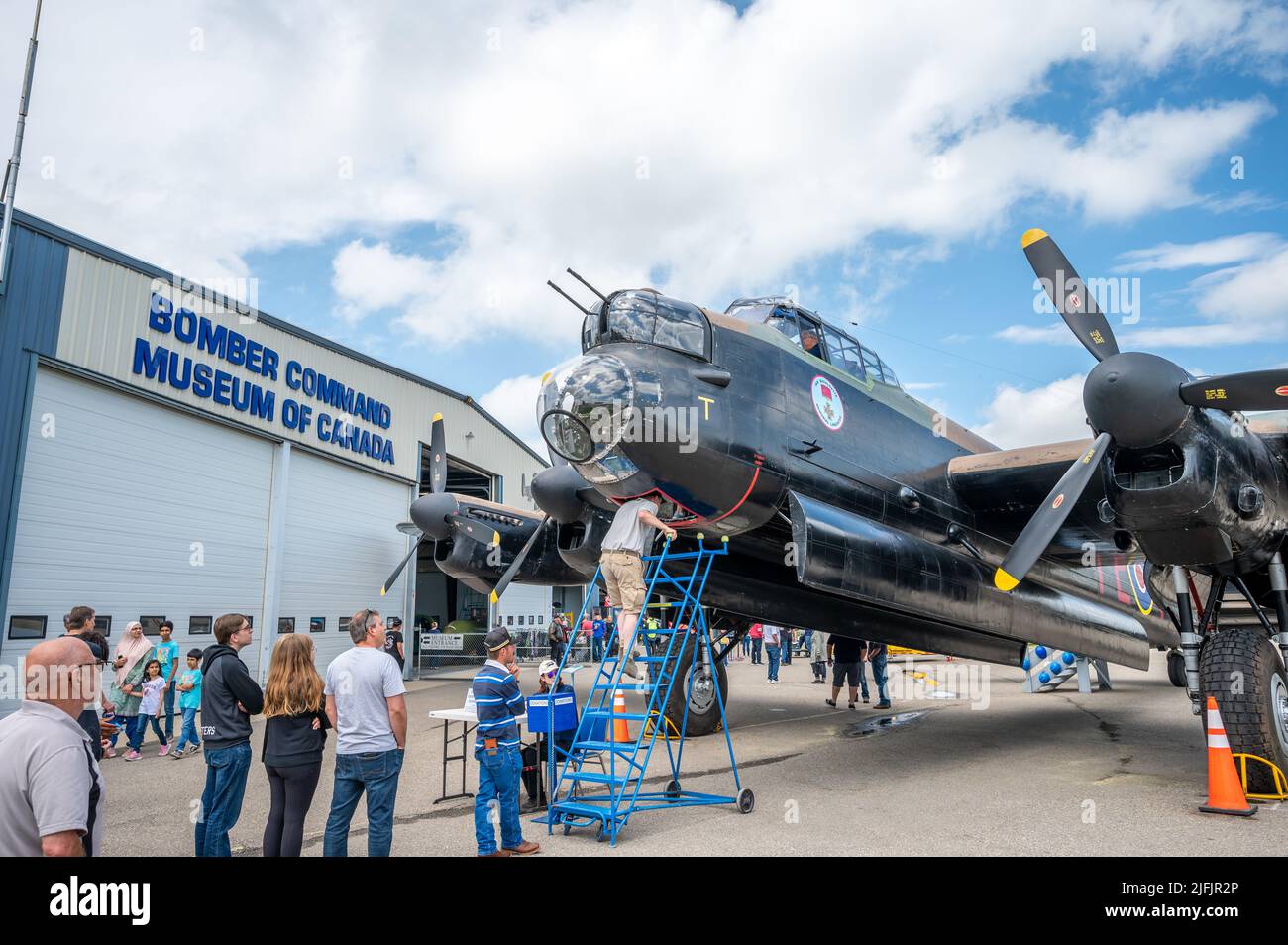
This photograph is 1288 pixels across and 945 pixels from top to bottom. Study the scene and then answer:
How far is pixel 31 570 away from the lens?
14.7 m

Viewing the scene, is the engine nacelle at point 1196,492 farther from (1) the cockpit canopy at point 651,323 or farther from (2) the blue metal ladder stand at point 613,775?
(1) the cockpit canopy at point 651,323

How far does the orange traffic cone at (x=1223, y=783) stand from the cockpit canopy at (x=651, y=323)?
20.5 ft

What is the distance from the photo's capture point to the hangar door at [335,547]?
2169 centimetres

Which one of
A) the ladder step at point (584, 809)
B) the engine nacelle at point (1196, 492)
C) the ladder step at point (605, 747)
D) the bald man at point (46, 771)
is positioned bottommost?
the ladder step at point (584, 809)

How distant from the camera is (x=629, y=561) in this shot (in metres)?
7.97

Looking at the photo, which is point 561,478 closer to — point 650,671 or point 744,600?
point 744,600

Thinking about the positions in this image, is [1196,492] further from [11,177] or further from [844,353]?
[11,177]

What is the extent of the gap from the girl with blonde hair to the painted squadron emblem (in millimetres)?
6552

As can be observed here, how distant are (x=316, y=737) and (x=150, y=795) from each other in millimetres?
5493

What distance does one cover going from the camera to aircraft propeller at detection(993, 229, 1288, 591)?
7438mm

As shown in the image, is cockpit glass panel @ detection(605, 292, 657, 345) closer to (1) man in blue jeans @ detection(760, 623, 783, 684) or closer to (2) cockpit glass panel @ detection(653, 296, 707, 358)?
(2) cockpit glass panel @ detection(653, 296, 707, 358)

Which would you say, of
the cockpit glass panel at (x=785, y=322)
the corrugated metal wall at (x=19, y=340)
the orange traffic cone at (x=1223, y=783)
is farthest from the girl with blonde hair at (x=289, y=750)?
the corrugated metal wall at (x=19, y=340)

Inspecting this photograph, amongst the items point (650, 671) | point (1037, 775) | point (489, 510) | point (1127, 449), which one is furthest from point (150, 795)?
point (1127, 449)
